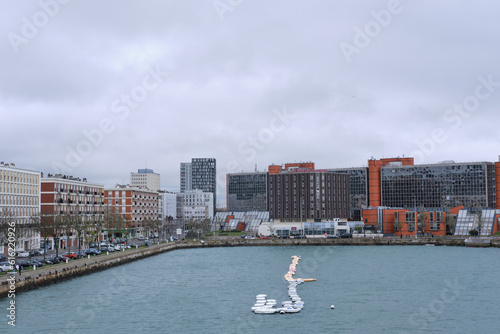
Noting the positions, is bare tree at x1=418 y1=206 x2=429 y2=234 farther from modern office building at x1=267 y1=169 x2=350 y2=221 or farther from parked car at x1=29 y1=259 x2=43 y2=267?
parked car at x1=29 y1=259 x2=43 y2=267

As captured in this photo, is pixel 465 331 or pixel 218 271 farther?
pixel 218 271

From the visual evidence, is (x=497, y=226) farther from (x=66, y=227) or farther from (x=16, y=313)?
(x=16, y=313)

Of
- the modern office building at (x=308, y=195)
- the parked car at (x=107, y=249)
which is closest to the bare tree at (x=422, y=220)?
the modern office building at (x=308, y=195)

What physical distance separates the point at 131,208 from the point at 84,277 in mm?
82753

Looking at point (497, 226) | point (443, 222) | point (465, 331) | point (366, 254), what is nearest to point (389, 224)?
point (443, 222)

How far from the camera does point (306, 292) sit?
68875 mm

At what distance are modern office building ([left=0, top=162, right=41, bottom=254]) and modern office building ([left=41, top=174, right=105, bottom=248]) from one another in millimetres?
5072

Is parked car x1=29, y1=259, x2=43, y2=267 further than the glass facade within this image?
No

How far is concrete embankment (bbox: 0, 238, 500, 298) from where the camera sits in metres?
67.3

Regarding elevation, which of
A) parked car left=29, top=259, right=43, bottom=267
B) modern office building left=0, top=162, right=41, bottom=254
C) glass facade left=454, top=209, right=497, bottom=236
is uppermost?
modern office building left=0, top=162, right=41, bottom=254

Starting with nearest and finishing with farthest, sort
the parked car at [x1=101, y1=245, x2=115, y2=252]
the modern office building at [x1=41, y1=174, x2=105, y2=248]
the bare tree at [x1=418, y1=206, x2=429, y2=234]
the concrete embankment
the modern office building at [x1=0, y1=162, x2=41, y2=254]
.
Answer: the concrete embankment
the modern office building at [x1=0, y1=162, x2=41, y2=254]
the parked car at [x1=101, y1=245, x2=115, y2=252]
the modern office building at [x1=41, y1=174, x2=105, y2=248]
the bare tree at [x1=418, y1=206, x2=429, y2=234]

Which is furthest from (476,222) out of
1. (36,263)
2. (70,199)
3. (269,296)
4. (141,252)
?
(36,263)

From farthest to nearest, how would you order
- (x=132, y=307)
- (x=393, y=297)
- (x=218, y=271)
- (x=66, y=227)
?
1. (x=66, y=227)
2. (x=218, y=271)
3. (x=393, y=297)
4. (x=132, y=307)

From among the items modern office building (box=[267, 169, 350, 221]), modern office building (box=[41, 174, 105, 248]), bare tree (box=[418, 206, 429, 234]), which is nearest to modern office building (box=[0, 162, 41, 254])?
modern office building (box=[41, 174, 105, 248])
